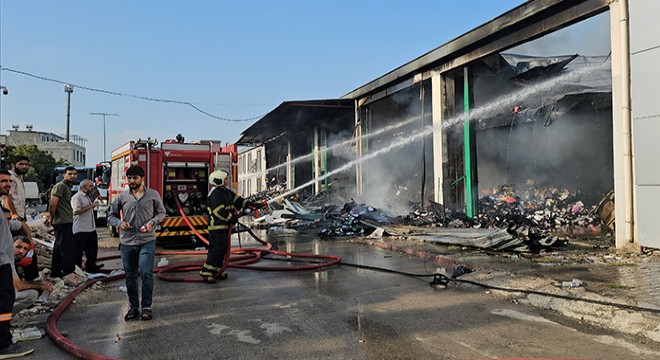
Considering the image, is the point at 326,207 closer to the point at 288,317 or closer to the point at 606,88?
the point at 606,88

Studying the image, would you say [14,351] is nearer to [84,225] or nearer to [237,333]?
[237,333]

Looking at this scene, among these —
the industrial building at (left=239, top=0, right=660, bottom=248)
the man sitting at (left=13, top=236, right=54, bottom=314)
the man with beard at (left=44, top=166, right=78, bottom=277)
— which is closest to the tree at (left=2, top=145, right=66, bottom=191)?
the industrial building at (left=239, top=0, right=660, bottom=248)

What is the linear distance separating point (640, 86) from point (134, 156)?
401 inches

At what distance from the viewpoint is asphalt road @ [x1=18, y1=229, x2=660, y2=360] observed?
3.74 m

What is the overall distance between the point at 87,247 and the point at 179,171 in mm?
4018

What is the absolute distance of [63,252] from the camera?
21.6 feet

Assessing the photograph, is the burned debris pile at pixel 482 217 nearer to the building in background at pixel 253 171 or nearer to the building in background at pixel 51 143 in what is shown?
the building in background at pixel 253 171

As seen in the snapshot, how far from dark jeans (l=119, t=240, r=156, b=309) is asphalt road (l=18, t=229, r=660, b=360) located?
25 centimetres

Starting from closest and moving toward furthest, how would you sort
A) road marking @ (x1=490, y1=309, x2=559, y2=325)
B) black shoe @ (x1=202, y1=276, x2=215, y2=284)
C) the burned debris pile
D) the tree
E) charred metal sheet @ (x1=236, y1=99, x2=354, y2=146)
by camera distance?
road marking @ (x1=490, y1=309, x2=559, y2=325) → black shoe @ (x1=202, y1=276, x2=215, y2=284) → the burned debris pile → charred metal sheet @ (x1=236, y1=99, x2=354, y2=146) → the tree

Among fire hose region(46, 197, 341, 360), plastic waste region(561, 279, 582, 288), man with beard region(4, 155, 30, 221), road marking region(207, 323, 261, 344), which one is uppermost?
man with beard region(4, 155, 30, 221)

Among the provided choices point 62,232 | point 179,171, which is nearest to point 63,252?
point 62,232

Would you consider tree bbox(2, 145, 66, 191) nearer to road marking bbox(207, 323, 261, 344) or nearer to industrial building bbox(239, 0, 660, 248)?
industrial building bbox(239, 0, 660, 248)

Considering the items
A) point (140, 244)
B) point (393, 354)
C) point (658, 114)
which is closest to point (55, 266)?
point (140, 244)

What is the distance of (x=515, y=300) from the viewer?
530 cm
